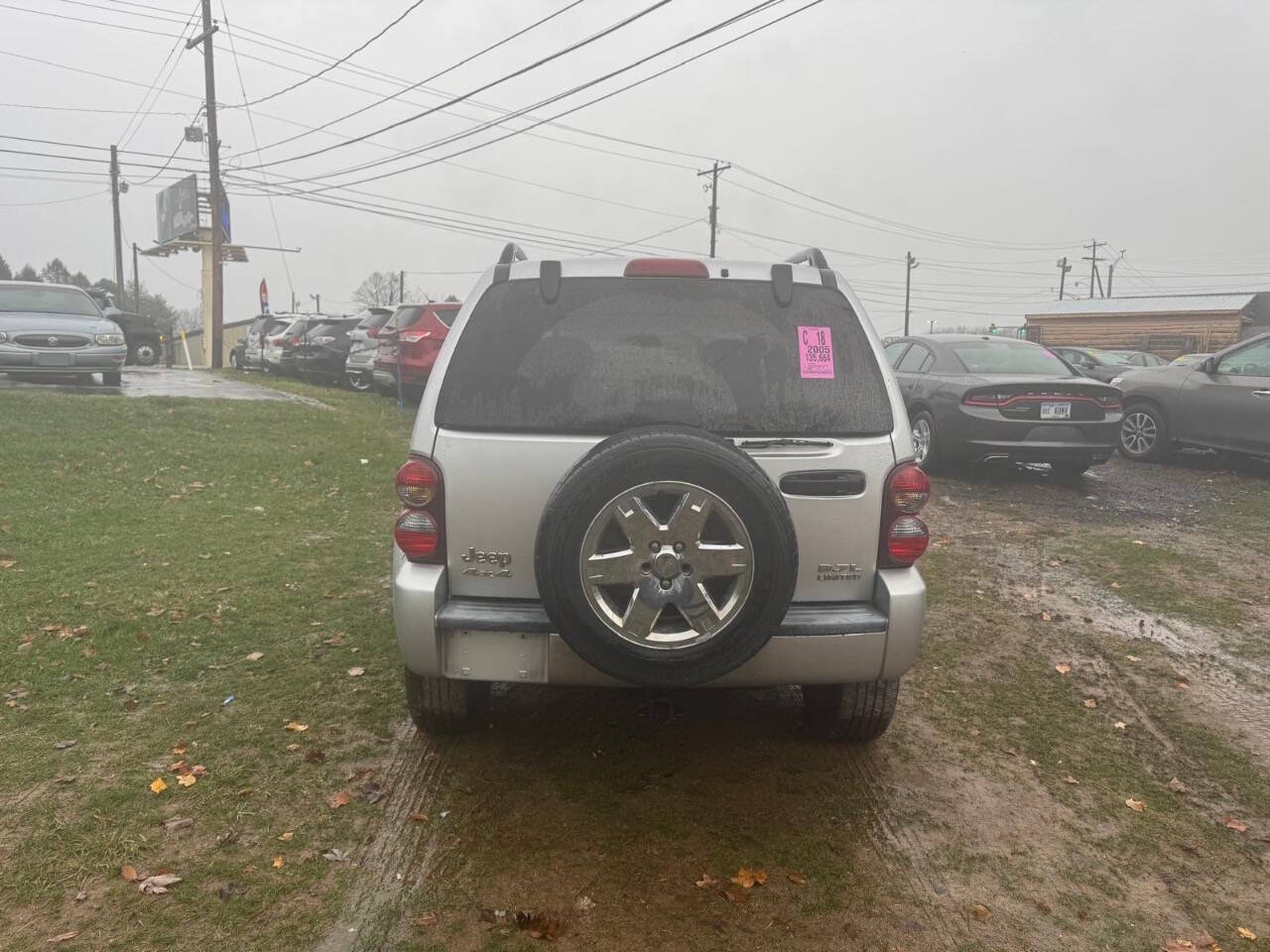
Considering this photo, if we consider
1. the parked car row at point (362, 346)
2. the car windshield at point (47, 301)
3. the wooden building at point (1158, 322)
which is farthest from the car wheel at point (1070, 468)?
the wooden building at point (1158, 322)

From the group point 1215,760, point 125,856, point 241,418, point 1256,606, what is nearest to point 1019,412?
point 1256,606

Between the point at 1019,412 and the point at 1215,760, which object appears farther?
the point at 1019,412

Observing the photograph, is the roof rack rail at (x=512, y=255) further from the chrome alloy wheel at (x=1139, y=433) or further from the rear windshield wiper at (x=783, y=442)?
the chrome alloy wheel at (x=1139, y=433)

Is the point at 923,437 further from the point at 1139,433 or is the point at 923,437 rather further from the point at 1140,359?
the point at 1140,359

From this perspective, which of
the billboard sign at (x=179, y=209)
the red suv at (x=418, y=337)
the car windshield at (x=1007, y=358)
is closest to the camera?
the car windshield at (x=1007, y=358)

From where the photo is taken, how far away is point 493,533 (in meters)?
3.29

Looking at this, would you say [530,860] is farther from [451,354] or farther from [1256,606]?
[1256,606]

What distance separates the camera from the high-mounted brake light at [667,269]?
11.7 ft

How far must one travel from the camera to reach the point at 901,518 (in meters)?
3.38

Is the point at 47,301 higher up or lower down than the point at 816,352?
higher up

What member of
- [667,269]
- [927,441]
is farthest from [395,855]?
[927,441]

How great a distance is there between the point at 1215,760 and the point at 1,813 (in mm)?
4500

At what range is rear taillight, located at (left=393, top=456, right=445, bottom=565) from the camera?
331cm

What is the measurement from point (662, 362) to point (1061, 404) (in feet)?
23.1
